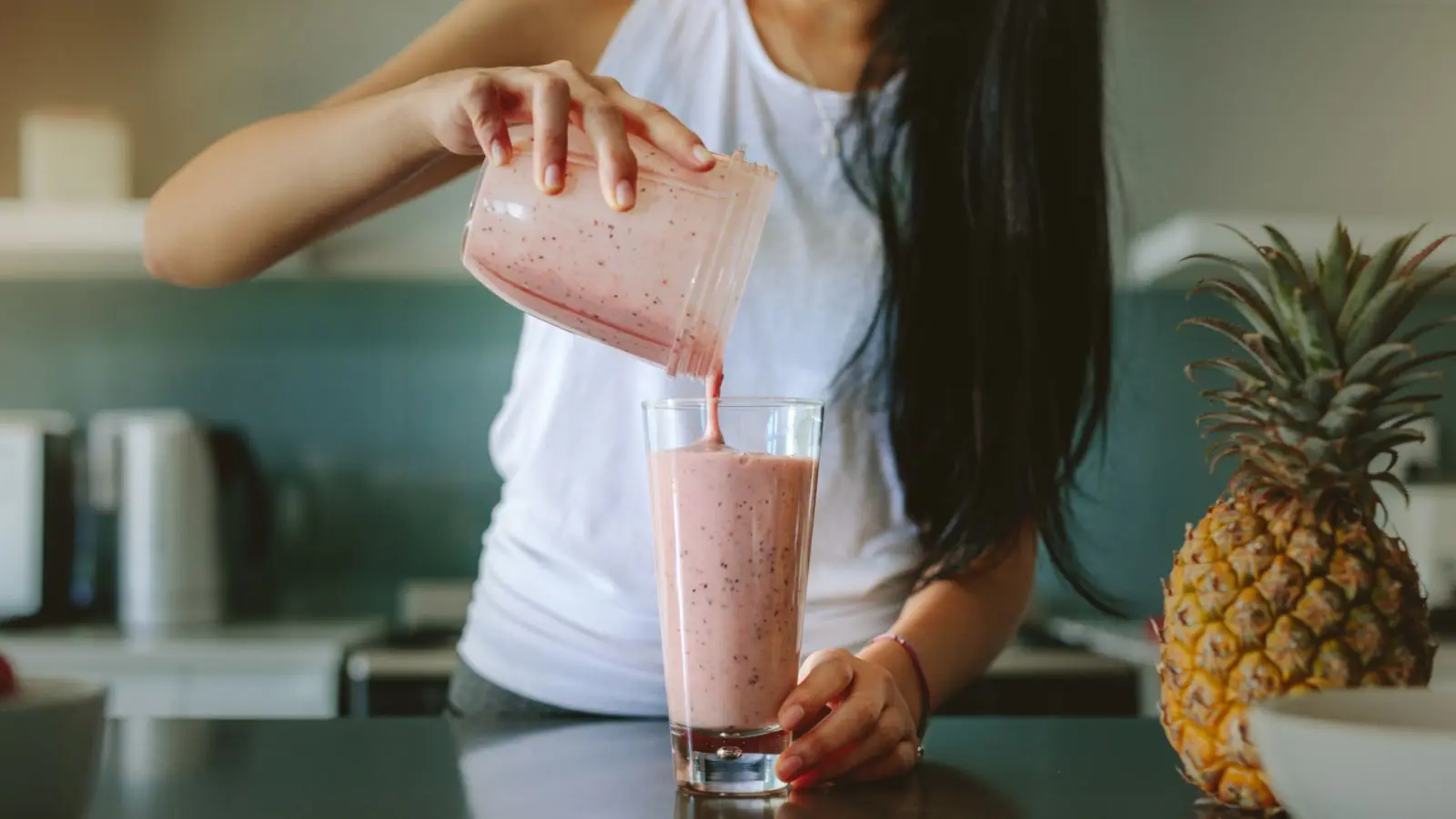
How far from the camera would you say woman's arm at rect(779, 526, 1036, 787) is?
0.77 metres

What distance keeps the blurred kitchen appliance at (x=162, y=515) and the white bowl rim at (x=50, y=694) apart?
2.15 m

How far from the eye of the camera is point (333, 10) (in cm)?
304

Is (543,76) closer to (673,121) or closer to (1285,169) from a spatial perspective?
(673,121)

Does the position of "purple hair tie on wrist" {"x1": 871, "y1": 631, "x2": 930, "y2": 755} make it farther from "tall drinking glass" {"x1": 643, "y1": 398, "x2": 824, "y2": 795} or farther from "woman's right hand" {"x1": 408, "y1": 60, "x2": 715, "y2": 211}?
"woman's right hand" {"x1": 408, "y1": 60, "x2": 715, "y2": 211}

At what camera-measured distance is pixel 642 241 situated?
76 centimetres

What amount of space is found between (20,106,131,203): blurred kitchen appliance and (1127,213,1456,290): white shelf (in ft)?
6.88

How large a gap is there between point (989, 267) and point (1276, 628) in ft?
1.70

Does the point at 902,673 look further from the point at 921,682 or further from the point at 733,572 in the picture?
the point at 733,572

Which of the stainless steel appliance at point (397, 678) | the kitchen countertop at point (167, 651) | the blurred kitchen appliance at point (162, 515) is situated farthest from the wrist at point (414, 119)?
the blurred kitchen appliance at point (162, 515)

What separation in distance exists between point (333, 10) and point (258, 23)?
0.17 meters

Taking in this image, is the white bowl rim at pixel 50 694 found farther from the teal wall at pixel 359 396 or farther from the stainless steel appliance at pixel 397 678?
the teal wall at pixel 359 396

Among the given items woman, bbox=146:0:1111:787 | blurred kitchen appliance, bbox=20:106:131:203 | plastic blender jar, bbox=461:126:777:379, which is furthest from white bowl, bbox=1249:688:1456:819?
blurred kitchen appliance, bbox=20:106:131:203

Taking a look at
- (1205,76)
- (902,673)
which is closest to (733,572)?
(902,673)

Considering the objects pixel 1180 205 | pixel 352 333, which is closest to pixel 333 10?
pixel 352 333
